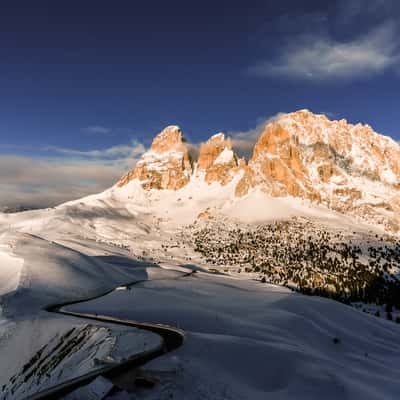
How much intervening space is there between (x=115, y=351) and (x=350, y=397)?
2166 centimetres

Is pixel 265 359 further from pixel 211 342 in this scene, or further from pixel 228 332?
pixel 228 332

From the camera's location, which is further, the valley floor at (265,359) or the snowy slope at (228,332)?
the snowy slope at (228,332)

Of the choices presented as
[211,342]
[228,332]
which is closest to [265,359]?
[211,342]

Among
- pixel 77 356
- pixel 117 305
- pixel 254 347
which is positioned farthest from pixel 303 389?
pixel 117 305

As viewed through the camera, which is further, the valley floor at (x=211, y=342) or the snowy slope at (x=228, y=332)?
the snowy slope at (x=228, y=332)

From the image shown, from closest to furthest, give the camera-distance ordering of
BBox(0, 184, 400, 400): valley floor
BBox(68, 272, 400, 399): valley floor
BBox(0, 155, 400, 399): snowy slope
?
BBox(68, 272, 400, 399): valley floor, BBox(0, 184, 400, 400): valley floor, BBox(0, 155, 400, 399): snowy slope

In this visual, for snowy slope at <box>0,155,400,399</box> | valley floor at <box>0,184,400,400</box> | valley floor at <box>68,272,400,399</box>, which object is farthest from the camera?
snowy slope at <box>0,155,400,399</box>

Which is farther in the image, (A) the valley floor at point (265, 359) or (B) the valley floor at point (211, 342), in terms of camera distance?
(B) the valley floor at point (211, 342)

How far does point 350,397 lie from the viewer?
2781cm

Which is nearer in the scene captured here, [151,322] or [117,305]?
[151,322]

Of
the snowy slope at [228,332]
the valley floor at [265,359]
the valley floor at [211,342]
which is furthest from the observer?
the snowy slope at [228,332]

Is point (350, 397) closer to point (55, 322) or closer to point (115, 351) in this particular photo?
point (115, 351)

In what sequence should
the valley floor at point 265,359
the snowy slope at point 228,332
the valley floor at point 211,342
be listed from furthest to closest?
the snowy slope at point 228,332 < the valley floor at point 211,342 < the valley floor at point 265,359

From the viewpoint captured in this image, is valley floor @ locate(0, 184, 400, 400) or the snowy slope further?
the snowy slope
